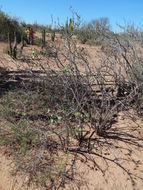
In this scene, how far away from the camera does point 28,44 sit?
15.8 m

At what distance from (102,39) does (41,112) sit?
2566 mm

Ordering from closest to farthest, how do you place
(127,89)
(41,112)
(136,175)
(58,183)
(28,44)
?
1. (58,183)
2. (136,175)
3. (41,112)
4. (127,89)
5. (28,44)

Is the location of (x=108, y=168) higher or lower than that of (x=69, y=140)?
lower

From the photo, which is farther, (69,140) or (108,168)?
(69,140)

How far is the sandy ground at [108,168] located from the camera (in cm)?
330

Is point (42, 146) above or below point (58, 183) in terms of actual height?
above

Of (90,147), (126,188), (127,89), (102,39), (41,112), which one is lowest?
(126,188)

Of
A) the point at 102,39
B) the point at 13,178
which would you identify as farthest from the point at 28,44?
the point at 13,178

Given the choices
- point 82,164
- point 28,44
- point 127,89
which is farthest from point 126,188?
point 28,44

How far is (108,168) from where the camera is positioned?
3.63m

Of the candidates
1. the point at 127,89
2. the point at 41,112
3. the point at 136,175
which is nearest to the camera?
the point at 136,175

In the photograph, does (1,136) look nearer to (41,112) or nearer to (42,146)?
(42,146)

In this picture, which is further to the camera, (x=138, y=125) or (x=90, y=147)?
(x=138, y=125)

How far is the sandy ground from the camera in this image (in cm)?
330
